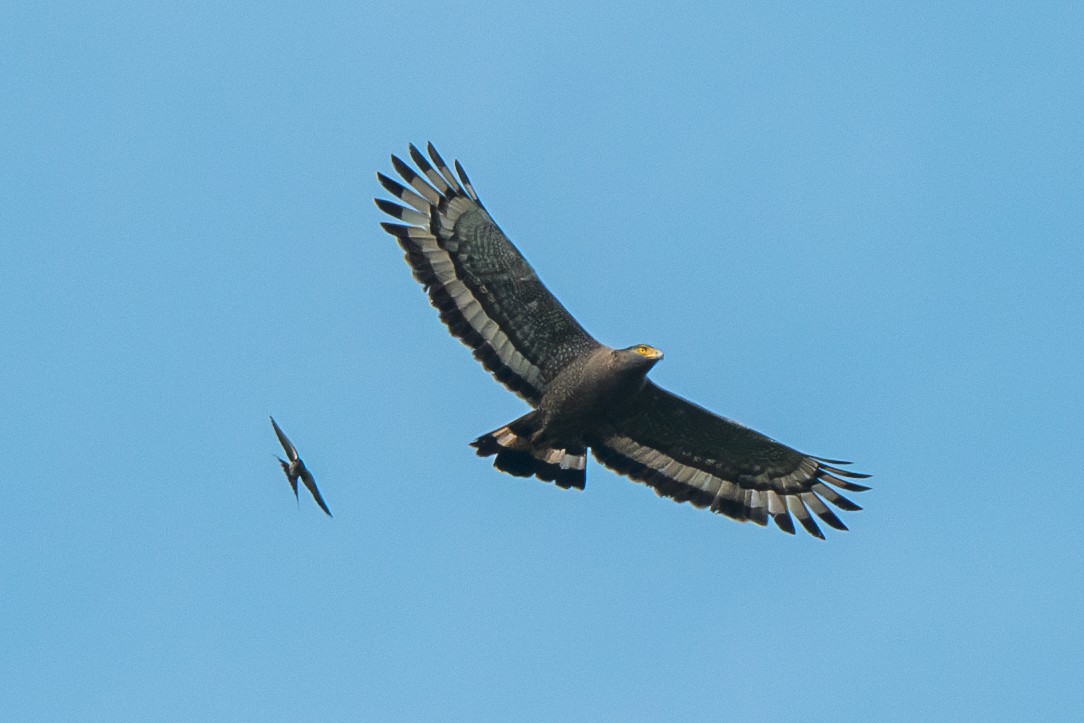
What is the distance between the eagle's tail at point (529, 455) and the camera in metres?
21.0

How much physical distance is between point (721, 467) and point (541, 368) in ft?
9.78

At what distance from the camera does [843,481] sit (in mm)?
22375

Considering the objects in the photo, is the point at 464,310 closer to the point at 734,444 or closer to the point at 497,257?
the point at 497,257

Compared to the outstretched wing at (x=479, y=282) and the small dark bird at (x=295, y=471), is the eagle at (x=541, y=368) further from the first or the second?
the small dark bird at (x=295, y=471)

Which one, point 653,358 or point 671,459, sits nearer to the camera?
point 653,358

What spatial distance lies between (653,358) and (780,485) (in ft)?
11.4

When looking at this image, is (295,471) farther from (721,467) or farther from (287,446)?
(721,467)

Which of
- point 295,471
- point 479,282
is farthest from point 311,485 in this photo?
point 479,282

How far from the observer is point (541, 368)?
69.6 feet

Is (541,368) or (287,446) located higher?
(541,368)

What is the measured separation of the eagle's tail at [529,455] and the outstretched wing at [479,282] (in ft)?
1.49

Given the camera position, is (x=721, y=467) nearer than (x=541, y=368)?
No

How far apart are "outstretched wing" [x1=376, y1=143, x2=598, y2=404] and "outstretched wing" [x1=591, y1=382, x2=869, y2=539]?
4.60ft

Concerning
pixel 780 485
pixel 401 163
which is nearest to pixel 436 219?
pixel 401 163
